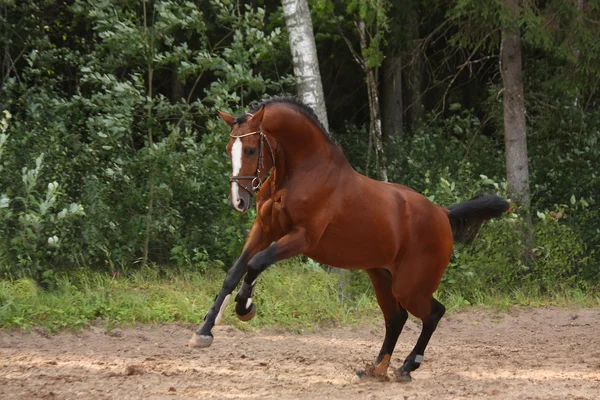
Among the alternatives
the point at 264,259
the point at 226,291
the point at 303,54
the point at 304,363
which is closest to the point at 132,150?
the point at 303,54

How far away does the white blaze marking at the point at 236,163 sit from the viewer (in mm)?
5652

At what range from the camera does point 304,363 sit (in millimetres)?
7621

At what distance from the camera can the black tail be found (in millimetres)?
7359

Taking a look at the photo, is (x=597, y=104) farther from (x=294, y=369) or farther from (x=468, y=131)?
(x=294, y=369)

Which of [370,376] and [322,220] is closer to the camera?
[322,220]

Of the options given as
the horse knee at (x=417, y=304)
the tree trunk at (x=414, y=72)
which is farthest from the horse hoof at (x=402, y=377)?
the tree trunk at (x=414, y=72)

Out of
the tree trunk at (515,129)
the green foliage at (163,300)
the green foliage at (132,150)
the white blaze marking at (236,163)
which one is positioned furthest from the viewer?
the tree trunk at (515,129)

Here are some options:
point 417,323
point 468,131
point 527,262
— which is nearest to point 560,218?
point 527,262

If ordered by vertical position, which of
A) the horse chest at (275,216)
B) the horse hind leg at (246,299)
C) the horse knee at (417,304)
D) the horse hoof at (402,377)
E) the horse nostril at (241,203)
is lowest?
the horse hoof at (402,377)

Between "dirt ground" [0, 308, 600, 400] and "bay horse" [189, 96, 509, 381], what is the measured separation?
64cm

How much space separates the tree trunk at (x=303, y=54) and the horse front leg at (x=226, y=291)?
4.63 m

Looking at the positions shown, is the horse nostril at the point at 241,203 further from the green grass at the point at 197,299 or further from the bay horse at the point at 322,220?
the green grass at the point at 197,299

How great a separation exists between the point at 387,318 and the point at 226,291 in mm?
1830

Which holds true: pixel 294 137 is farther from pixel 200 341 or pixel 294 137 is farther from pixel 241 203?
pixel 200 341
